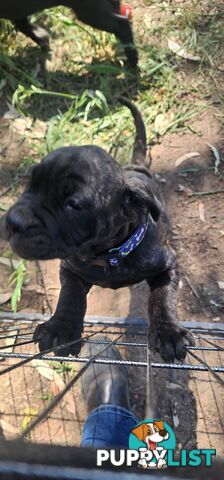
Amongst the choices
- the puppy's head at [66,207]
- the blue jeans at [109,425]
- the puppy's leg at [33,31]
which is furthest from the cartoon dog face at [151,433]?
the puppy's leg at [33,31]

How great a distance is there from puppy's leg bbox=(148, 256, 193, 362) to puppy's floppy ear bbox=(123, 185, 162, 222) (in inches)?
21.0

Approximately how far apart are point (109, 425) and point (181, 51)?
3218 mm

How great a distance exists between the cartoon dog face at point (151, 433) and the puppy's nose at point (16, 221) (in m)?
0.96

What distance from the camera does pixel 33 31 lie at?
14.1 ft

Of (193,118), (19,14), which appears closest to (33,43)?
(19,14)

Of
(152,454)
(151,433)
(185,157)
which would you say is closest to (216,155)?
(185,157)

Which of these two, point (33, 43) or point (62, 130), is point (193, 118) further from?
point (33, 43)

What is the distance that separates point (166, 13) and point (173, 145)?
1.42m

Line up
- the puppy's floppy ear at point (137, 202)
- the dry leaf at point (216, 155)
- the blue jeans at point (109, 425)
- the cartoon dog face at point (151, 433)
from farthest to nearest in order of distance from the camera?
the dry leaf at point (216, 155) → the blue jeans at point (109, 425) → the puppy's floppy ear at point (137, 202) → the cartoon dog face at point (151, 433)

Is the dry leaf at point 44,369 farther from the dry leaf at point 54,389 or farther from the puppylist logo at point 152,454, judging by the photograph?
the puppylist logo at point 152,454

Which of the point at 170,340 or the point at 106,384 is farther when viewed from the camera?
the point at 106,384

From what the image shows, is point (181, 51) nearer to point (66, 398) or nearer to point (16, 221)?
point (16, 221)

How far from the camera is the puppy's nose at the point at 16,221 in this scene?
200 cm

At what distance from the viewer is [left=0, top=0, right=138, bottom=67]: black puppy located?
3850 millimetres
